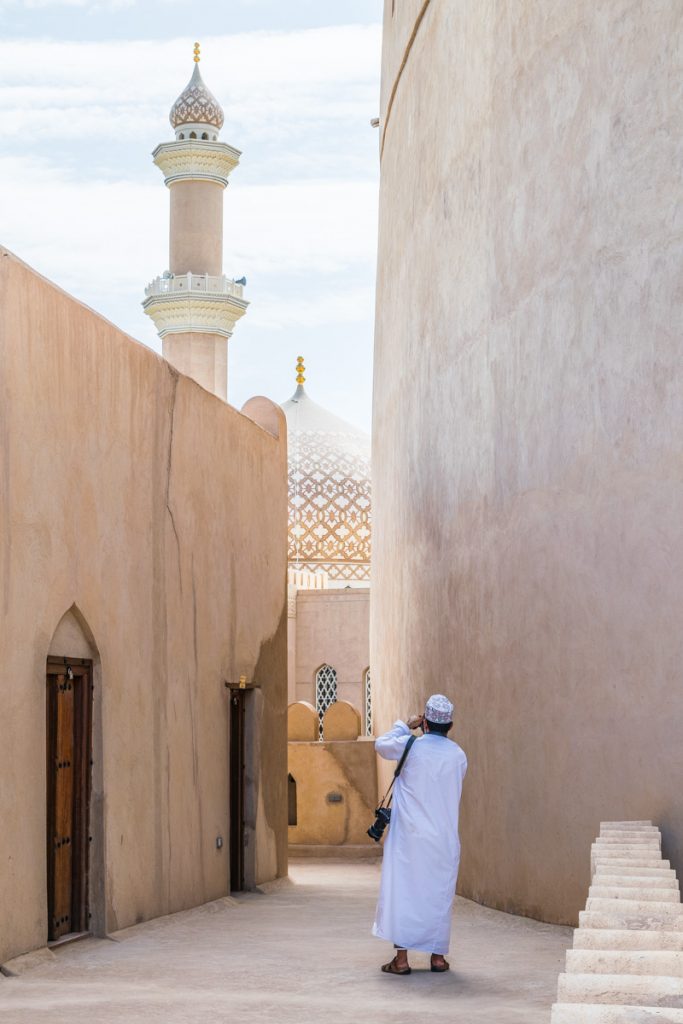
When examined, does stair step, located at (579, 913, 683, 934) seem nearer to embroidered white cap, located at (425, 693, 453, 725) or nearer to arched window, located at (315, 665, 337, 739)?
embroidered white cap, located at (425, 693, 453, 725)

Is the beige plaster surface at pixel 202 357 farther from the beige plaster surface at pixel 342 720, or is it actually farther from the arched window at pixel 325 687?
the beige plaster surface at pixel 342 720

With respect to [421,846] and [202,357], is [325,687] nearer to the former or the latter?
[202,357]

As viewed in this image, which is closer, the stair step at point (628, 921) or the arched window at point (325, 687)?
the stair step at point (628, 921)

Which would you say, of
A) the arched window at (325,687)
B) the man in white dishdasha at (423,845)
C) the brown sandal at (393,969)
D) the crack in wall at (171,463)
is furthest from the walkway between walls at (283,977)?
the arched window at (325,687)

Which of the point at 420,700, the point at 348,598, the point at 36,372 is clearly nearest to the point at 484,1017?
the point at 36,372

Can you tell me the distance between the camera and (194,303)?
23.8 m

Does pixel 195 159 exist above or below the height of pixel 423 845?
above

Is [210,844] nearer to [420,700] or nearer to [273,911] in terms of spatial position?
[273,911]

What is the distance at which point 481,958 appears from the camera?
646 cm

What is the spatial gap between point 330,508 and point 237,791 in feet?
58.6

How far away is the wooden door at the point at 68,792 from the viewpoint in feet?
24.1

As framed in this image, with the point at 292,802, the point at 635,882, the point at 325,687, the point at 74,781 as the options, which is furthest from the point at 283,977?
the point at 325,687

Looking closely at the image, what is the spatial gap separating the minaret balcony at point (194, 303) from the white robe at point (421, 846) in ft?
59.6

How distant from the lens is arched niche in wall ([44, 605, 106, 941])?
7375mm
